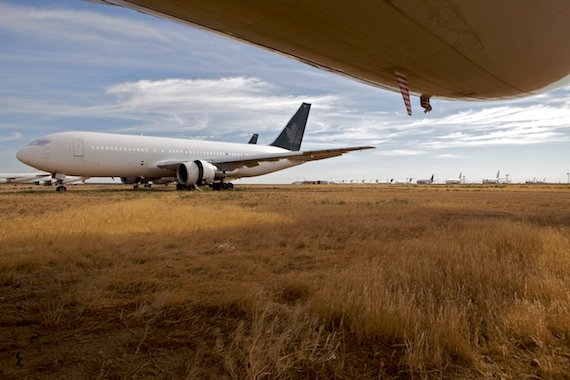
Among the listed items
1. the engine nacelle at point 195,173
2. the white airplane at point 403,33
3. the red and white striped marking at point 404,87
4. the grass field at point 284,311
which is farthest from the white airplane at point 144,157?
the white airplane at point 403,33

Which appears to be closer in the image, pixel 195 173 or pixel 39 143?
pixel 39 143

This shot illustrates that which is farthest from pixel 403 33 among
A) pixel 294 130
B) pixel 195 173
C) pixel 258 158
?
pixel 294 130

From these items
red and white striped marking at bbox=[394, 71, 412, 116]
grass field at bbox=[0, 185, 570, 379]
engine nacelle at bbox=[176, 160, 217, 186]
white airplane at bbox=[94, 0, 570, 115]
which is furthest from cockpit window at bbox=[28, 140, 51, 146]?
red and white striped marking at bbox=[394, 71, 412, 116]

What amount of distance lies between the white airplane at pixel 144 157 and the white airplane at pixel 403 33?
69.1 feet

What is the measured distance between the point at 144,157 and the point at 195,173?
401 centimetres

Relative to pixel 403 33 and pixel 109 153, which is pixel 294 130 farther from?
pixel 403 33

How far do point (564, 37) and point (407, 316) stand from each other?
447cm

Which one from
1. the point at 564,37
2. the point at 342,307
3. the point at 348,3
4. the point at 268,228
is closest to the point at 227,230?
the point at 268,228

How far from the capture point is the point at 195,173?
25.4m

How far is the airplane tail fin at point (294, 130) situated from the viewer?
40.0 meters

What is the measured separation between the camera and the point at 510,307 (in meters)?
3.26

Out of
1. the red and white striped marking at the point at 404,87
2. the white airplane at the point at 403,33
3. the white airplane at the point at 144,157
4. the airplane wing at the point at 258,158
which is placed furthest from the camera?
the airplane wing at the point at 258,158

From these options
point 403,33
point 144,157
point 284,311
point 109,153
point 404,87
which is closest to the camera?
point 284,311

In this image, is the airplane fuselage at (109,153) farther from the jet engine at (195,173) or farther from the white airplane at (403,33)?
the white airplane at (403,33)
